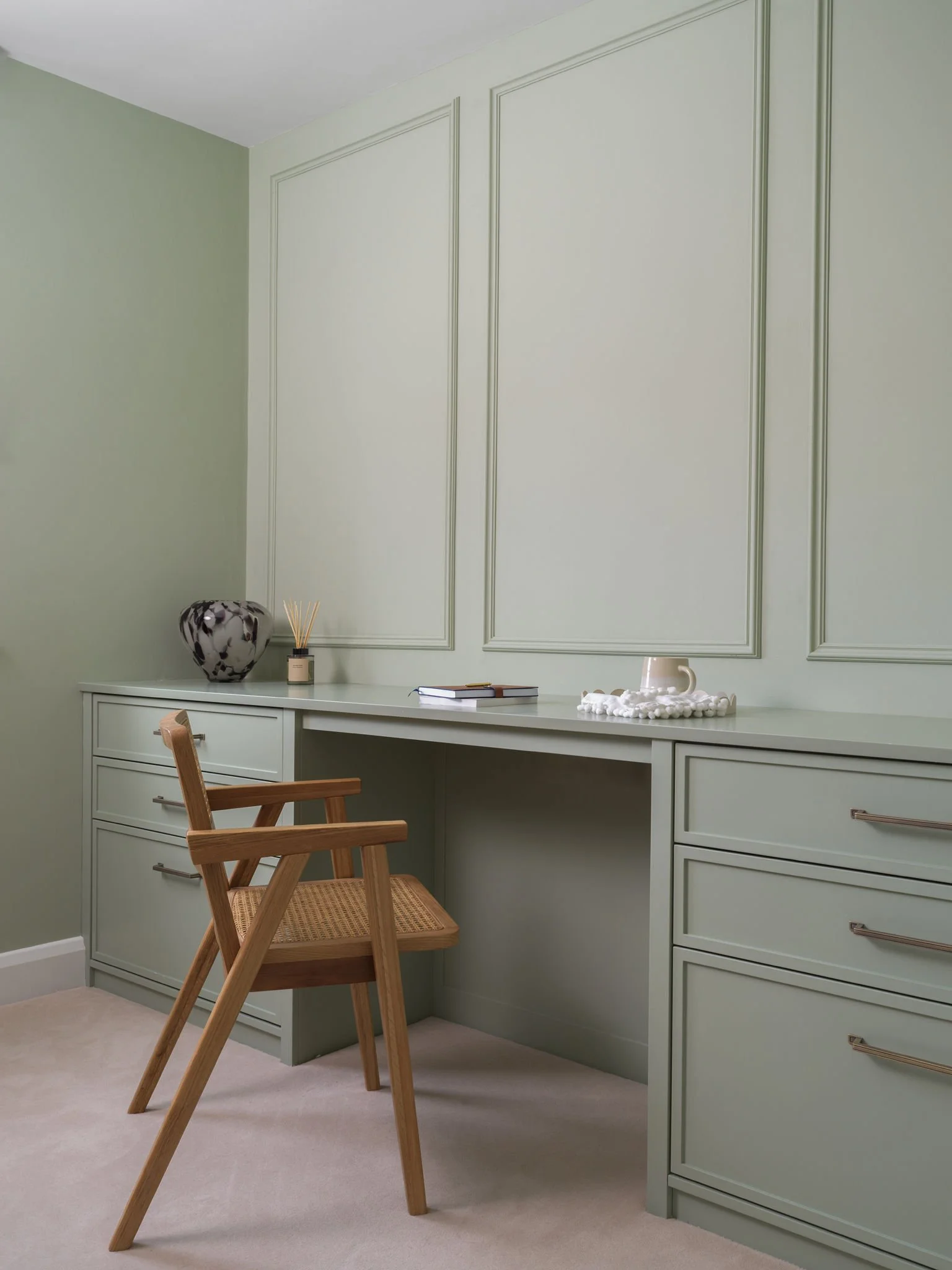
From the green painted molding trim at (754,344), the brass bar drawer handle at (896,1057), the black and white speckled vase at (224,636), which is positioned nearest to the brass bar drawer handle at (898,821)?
the brass bar drawer handle at (896,1057)

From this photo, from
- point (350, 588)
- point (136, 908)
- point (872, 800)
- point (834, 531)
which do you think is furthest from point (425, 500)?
point (872, 800)

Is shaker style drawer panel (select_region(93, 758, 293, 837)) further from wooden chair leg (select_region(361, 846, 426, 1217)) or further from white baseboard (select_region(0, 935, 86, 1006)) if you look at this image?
wooden chair leg (select_region(361, 846, 426, 1217))

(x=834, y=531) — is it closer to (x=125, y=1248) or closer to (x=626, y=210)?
(x=626, y=210)

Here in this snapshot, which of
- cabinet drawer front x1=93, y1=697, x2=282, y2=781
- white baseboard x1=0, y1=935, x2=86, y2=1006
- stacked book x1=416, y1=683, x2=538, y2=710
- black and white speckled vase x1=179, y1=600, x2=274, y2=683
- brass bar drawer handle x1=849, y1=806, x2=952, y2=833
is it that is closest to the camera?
brass bar drawer handle x1=849, y1=806, x2=952, y2=833

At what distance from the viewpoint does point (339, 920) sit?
69.7 inches

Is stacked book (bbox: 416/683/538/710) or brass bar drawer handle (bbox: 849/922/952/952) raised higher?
stacked book (bbox: 416/683/538/710)

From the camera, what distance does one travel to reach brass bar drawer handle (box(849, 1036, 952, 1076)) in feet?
4.52

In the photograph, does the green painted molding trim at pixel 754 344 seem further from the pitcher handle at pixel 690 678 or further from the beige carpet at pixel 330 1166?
the beige carpet at pixel 330 1166

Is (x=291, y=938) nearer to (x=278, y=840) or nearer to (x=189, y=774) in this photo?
(x=278, y=840)

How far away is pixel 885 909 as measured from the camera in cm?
144

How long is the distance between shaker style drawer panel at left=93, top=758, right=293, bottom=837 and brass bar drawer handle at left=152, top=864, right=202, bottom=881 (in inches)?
3.5

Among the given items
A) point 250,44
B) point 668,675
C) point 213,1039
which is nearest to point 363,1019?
point 213,1039

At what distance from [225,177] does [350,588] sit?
1.39m

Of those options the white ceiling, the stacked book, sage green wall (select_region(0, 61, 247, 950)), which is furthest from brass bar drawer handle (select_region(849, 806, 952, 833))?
sage green wall (select_region(0, 61, 247, 950))
